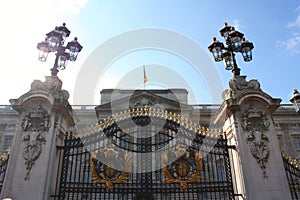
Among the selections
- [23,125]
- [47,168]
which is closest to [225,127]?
[47,168]

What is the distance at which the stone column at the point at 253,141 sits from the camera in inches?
315

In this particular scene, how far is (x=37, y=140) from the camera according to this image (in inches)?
331

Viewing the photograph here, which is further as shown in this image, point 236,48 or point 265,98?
point 236,48

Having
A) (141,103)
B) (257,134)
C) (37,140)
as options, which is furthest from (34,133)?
(141,103)

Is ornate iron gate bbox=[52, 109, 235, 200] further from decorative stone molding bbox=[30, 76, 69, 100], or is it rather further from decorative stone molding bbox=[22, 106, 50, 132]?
decorative stone molding bbox=[30, 76, 69, 100]

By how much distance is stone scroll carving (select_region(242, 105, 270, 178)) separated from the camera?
841cm

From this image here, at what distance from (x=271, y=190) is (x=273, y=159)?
1.03m

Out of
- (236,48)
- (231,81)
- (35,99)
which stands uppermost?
(236,48)

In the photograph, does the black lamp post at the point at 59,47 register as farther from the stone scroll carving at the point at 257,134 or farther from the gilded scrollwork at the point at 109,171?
the stone scroll carving at the point at 257,134

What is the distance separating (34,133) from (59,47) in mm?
3499

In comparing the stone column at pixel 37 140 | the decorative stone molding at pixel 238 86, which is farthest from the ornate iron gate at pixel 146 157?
the decorative stone molding at pixel 238 86

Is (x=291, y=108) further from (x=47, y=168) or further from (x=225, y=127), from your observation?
(x=47, y=168)

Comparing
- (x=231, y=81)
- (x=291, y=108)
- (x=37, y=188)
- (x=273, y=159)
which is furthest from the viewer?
(x=291, y=108)

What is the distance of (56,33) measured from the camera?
9.91 meters
